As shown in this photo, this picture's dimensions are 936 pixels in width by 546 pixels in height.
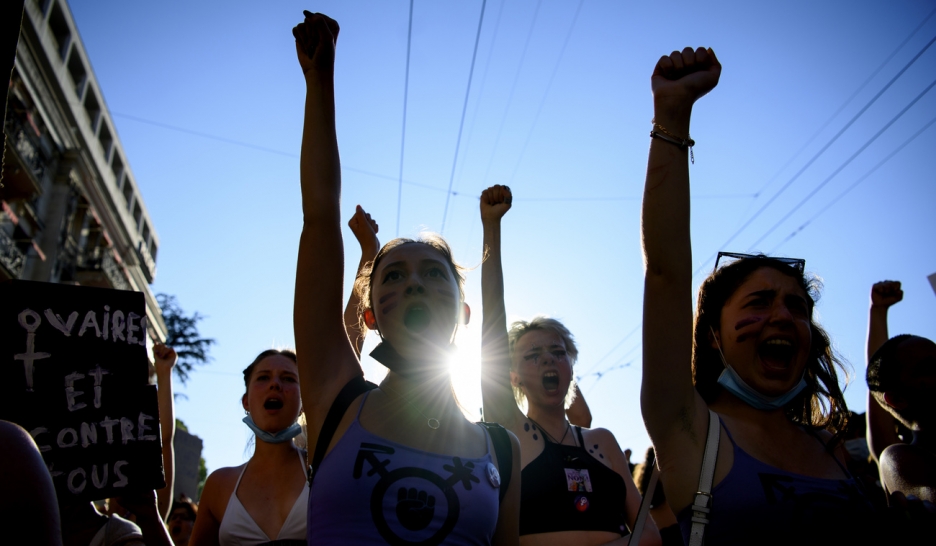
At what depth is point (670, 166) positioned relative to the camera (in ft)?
6.14

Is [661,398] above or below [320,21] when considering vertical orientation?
below

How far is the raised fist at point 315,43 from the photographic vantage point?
7.16 ft

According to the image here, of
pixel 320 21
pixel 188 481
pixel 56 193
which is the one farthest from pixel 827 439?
pixel 56 193

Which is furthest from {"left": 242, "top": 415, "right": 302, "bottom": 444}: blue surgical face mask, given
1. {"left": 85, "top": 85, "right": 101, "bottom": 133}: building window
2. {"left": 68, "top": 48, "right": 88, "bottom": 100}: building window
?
{"left": 85, "top": 85, "right": 101, "bottom": 133}: building window

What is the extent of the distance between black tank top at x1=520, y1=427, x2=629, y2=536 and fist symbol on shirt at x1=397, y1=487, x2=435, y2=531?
1.28 metres

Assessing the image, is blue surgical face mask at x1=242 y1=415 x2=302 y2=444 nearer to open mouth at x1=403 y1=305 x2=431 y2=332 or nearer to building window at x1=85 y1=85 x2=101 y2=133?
open mouth at x1=403 y1=305 x2=431 y2=332

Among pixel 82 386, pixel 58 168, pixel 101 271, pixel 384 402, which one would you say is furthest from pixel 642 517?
Result: pixel 101 271

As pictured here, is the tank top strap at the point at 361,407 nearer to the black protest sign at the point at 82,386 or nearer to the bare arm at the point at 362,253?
the bare arm at the point at 362,253

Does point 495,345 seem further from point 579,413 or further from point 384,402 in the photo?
point 579,413

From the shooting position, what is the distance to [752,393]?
6.86ft

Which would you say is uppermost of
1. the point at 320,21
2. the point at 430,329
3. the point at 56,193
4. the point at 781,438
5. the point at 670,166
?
the point at 56,193

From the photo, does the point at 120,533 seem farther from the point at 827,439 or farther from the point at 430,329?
the point at 827,439

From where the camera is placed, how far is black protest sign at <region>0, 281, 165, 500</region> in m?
2.91

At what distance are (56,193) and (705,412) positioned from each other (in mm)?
26826
